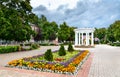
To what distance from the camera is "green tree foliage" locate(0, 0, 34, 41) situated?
1017 inches

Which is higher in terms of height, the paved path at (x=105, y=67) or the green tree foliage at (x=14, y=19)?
the green tree foliage at (x=14, y=19)

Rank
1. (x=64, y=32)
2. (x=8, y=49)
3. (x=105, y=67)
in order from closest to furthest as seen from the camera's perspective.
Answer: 1. (x=105, y=67)
2. (x=8, y=49)
3. (x=64, y=32)

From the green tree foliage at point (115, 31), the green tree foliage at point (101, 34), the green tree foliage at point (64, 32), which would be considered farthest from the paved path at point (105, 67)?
the green tree foliage at point (101, 34)

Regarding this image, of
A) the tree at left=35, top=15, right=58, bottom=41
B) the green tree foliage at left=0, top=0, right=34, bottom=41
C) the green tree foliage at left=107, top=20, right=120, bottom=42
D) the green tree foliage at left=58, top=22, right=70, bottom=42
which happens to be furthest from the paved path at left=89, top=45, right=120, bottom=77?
the green tree foliage at left=58, top=22, right=70, bottom=42

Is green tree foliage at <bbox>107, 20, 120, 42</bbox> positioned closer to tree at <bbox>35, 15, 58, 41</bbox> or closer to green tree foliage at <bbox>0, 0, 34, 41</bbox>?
tree at <bbox>35, 15, 58, 41</bbox>

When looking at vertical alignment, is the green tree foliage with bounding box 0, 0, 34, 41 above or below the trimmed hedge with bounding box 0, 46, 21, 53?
above

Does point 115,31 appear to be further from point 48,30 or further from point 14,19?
point 14,19

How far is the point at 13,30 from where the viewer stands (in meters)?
27.3

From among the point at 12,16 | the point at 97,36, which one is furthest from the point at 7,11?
the point at 97,36

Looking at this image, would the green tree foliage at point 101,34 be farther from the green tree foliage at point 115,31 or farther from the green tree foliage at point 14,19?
the green tree foliage at point 14,19

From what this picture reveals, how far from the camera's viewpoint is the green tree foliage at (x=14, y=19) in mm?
25844

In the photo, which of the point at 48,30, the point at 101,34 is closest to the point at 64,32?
the point at 48,30

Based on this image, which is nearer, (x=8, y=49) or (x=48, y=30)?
(x=8, y=49)

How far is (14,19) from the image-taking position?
2708 cm
